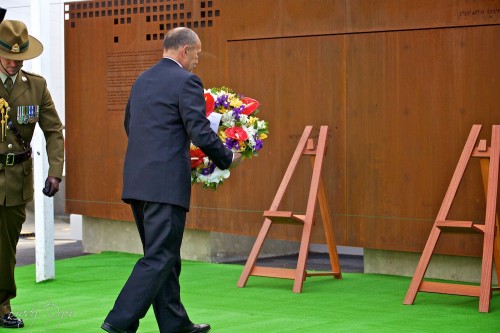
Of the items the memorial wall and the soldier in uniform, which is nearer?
the soldier in uniform

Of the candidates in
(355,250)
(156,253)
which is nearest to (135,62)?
(355,250)

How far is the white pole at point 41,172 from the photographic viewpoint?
8.38 metres

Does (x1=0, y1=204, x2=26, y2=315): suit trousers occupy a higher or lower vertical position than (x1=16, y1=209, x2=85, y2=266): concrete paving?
higher

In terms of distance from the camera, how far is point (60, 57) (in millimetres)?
13836

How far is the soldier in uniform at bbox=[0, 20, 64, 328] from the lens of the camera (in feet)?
20.6

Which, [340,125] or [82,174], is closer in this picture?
[340,125]

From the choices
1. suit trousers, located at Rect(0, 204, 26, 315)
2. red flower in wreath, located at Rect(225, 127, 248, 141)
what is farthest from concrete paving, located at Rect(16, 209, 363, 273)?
suit trousers, located at Rect(0, 204, 26, 315)

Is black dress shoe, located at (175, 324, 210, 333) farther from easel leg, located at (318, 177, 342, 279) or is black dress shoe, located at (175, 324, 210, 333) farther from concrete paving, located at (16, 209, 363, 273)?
concrete paving, located at (16, 209, 363, 273)

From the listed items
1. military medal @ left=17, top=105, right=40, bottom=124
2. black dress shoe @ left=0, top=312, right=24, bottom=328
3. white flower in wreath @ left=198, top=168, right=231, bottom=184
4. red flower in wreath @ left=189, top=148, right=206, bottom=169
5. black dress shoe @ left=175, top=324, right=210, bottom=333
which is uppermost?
military medal @ left=17, top=105, right=40, bottom=124

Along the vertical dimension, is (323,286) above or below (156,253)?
below

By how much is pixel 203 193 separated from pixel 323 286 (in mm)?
2159

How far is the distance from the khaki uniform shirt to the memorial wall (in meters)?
3.04

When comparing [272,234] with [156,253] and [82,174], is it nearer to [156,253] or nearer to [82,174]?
[82,174]

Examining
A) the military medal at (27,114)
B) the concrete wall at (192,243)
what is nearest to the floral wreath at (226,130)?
the military medal at (27,114)
